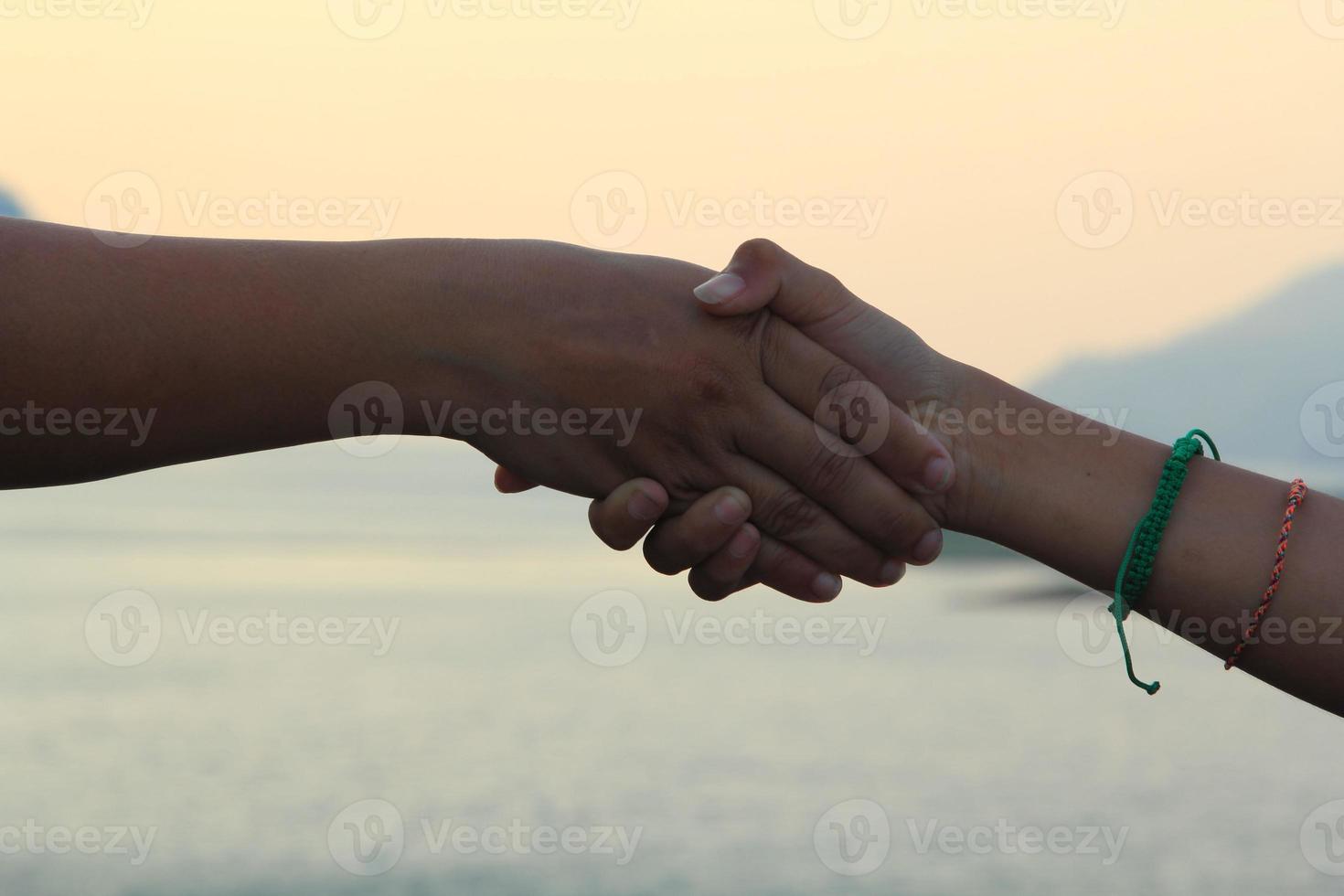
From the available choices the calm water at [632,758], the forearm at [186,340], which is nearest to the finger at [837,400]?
the forearm at [186,340]

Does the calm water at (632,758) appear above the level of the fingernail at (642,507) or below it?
below

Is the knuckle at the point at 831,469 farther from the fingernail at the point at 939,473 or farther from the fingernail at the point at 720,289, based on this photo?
the fingernail at the point at 720,289

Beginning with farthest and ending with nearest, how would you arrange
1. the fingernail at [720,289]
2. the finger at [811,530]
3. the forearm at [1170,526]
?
the finger at [811,530], the fingernail at [720,289], the forearm at [1170,526]

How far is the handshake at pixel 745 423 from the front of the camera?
2062mm

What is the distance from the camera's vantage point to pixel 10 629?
571 centimetres

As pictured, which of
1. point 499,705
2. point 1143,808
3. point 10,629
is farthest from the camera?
point 10,629

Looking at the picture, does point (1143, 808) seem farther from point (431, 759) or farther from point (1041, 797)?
point (431, 759)

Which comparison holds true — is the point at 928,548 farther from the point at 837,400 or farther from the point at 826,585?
the point at 837,400

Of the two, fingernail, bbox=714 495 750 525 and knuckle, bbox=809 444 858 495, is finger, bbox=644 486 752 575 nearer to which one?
fingernail, bbox=714 495 750 525

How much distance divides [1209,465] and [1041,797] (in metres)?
2.13

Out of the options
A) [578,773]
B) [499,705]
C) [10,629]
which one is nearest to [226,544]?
[10,629]

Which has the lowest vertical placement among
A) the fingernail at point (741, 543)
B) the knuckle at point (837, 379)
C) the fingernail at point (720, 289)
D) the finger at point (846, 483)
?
the fingernail at point (741, 543)

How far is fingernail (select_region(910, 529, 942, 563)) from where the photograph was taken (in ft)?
7.32

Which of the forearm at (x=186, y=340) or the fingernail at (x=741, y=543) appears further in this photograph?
the fingernail at (x=741, y=543)
